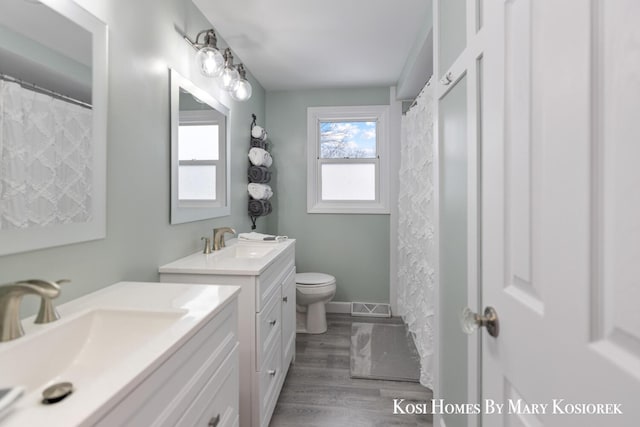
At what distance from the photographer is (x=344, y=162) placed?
324cm

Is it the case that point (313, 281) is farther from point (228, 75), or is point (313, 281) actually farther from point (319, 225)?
point (228, 75)

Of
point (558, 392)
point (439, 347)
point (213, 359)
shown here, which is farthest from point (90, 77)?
point (439, 347)

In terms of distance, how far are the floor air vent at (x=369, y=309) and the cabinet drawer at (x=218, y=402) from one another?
222 centimetres

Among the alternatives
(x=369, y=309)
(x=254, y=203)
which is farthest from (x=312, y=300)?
(x=254, y=203)

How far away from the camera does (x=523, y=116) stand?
2.10ft

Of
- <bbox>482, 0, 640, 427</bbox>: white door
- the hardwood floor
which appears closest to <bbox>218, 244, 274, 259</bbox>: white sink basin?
the hardwood floor

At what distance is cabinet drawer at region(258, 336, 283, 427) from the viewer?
148cm

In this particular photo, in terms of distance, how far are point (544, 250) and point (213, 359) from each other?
91 centimetres

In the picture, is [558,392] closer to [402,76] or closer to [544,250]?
[544,250]

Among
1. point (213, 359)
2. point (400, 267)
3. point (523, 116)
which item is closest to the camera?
point (523, 116)

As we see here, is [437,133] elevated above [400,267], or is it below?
above

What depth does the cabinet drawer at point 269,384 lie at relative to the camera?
4.87ft

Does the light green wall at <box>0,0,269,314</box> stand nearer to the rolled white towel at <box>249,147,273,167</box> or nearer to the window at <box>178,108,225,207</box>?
the window at <box>178,108,225,207</box>

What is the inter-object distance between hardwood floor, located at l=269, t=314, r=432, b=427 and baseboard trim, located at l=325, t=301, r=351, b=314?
2.52ft
